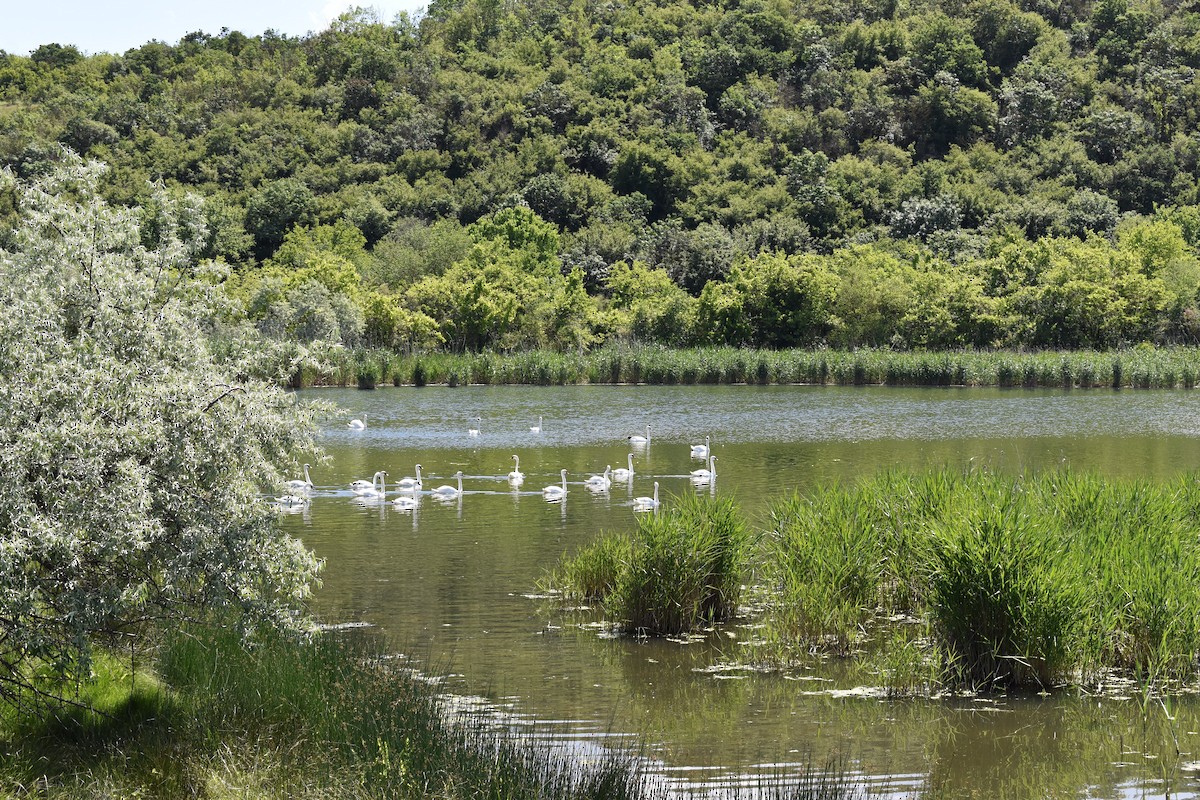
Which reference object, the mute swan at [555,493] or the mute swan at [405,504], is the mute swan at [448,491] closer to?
the mute swan at [405,504]

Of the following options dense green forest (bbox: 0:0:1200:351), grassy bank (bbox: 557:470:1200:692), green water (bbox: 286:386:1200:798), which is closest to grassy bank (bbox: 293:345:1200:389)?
dense green forest (bbox: 0:0:1200:351)

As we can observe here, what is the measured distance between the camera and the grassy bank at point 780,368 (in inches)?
1955

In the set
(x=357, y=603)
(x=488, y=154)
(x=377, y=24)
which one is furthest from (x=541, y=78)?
(x=357, y=603)

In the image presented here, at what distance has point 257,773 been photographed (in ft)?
23.3

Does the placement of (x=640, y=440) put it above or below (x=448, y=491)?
above

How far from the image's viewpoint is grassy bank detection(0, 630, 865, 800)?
690cm

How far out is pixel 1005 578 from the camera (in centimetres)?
1007

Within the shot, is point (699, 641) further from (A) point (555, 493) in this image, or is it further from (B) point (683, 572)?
(A) point (555, 493)

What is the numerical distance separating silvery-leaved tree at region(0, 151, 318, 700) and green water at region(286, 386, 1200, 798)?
2.34 m

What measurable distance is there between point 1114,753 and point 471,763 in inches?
186

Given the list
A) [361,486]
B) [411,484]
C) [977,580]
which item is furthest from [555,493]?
[977,580]

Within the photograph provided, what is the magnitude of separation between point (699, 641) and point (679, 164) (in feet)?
283

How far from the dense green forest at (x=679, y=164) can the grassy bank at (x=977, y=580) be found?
48.0 metres

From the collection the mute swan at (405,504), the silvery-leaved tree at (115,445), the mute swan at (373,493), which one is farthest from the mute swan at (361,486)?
the silvery-leaved tree at (115,445)
